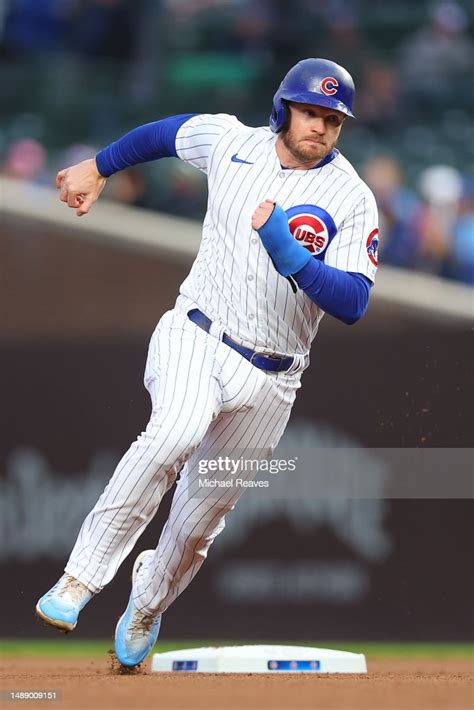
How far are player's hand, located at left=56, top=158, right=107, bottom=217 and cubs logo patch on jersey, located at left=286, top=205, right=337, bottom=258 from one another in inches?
31.0

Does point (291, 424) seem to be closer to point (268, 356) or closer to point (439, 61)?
point (268, 356)

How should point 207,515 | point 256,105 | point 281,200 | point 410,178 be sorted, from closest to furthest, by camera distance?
point 281,200 → point 207,515 → point 410,178 → point 256,105

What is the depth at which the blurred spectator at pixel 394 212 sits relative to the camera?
7.18m

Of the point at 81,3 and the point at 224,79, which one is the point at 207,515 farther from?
the point at 81,3

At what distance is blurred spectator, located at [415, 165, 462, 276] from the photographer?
715 cm

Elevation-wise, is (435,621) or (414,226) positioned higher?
(414,226)

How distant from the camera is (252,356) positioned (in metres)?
4.13

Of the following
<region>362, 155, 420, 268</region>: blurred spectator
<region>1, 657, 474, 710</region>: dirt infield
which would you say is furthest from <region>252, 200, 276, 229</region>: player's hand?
<region>362, 155, 420, 268</region>: blurred spectator

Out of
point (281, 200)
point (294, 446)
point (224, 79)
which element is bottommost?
point (294, 446)

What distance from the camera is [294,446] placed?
6984 mm

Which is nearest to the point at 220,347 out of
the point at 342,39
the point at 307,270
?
the point at 307,270

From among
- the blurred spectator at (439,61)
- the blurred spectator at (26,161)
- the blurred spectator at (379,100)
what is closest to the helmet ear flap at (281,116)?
the blurred spectator at (26,161)

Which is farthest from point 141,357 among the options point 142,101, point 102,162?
point 102,162

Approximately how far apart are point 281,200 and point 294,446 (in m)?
3.12
